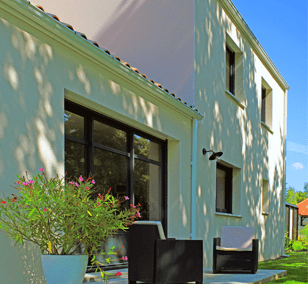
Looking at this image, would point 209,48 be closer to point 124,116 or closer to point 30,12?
point 124,116

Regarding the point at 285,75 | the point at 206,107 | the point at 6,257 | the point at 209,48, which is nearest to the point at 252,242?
the point at 206,107

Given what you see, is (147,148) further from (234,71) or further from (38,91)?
(234,71)

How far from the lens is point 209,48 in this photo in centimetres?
1052

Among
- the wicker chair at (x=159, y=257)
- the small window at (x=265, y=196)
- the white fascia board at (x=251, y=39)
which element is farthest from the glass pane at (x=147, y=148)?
the small window at (x=265, y=196)

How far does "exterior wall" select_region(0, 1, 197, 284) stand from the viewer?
4.58m

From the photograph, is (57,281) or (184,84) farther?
(184,84)

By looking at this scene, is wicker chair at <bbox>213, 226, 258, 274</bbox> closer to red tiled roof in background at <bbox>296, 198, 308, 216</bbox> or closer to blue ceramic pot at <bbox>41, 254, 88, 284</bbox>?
blue ceramic pot at <bbox>41, 254, 88, 284</bbox>

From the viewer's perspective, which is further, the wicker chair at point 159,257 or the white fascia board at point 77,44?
the wicker chair at point 159,257

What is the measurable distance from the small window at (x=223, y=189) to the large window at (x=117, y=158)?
9.64 ft

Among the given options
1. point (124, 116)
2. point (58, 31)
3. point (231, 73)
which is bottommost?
point (124, 116)

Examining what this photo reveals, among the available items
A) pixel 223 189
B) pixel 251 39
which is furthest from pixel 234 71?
pixel 223 189

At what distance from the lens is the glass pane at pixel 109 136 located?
687 centimetres

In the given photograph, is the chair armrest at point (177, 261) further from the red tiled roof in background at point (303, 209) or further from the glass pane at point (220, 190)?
the red tiled roof in background at point (303, 209)

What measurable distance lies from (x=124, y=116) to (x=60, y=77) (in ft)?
5.79
